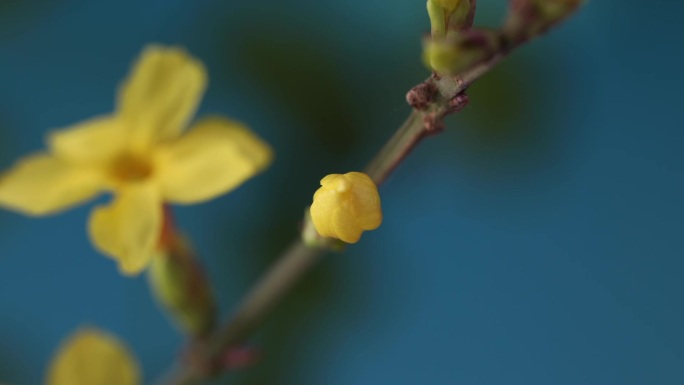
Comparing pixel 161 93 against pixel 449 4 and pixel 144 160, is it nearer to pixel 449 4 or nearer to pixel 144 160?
pixel 144 160

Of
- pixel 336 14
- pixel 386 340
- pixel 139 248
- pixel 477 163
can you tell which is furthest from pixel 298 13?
pixel 139 248

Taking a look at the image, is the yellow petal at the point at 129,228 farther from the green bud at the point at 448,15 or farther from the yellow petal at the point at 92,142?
the green bud at the point at 448,15

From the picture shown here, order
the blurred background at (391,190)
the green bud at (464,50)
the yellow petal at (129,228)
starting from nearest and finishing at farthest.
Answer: the green bud at (464,50) < the yellow petal at (129,228) < the blurred background at (391,190)

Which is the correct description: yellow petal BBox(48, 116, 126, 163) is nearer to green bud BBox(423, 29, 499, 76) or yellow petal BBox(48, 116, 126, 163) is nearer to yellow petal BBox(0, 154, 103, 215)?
yellow petal BBox(0, 154, 103, 215)

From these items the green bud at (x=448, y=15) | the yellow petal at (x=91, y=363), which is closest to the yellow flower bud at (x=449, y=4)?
the green bud at (x=448, y=15)

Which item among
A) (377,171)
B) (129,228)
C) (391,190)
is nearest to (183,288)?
(129,228)

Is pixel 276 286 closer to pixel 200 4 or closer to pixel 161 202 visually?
pixel 161 202

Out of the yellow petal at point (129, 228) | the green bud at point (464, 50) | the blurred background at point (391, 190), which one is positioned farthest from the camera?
the blurred background at point (391, 190)
